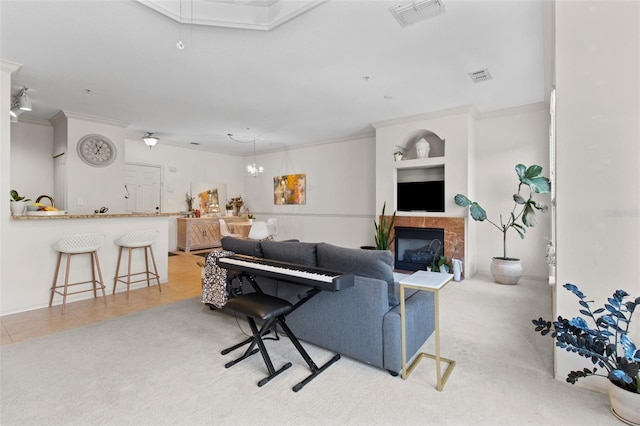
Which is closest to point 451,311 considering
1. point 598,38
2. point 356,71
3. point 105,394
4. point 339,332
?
point 339,332

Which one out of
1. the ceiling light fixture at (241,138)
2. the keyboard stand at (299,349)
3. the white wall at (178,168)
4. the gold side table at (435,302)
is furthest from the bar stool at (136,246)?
the gold side table at (435,302)

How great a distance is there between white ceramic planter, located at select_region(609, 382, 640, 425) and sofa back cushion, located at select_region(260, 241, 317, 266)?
1.94m

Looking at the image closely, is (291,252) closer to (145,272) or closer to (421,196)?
(145,272)

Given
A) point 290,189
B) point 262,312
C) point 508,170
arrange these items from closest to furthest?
point 262,312
point 508,170
point 290,189

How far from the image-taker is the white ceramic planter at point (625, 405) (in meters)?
1.61

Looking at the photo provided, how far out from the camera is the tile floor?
9.64ft

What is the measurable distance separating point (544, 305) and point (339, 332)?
280 centimetres

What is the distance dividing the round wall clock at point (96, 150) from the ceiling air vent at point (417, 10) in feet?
17.0

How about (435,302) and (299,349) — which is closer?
(435,302)

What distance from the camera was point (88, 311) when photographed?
3.45 metres

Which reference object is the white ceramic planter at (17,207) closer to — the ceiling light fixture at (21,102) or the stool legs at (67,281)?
the stool legs at (67,281)

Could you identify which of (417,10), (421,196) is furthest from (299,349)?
(421,196)

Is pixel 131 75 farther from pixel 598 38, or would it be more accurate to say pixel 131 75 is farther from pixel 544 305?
pixel 544 305

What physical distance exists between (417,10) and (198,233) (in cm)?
664
